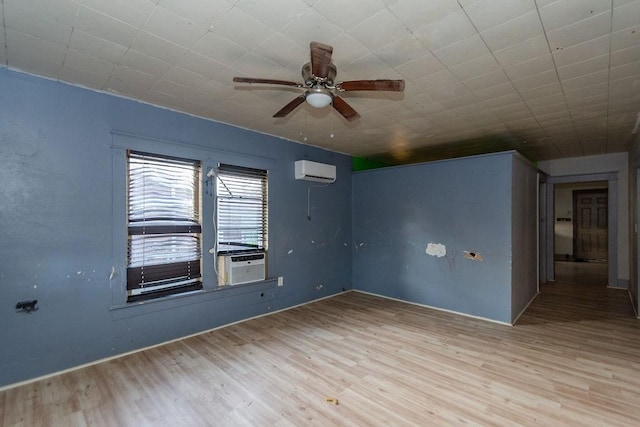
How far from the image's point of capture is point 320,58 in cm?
175

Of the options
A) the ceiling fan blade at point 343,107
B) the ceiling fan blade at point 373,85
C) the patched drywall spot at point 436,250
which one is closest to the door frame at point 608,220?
the patched drywall spot at point 436,250

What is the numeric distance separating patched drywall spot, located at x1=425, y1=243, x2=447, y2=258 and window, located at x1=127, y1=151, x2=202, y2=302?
11.0 ft

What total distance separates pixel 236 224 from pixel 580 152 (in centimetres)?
625

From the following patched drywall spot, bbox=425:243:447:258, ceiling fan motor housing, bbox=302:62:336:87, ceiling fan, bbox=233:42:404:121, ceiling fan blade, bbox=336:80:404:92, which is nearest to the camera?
ceiling fan, bbox=233:42:404:121

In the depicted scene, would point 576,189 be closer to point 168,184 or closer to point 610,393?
point 610,393

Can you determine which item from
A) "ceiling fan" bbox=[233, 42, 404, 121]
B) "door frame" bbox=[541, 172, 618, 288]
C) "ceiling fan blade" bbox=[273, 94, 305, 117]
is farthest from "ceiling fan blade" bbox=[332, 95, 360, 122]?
"door frame" bbox=[541, 172, 618, 288]

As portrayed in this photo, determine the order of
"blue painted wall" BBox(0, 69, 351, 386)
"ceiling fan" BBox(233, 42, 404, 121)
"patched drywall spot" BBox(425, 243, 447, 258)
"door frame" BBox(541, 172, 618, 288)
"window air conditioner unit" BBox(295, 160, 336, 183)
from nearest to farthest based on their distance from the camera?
1. "ceiling fan" BBox(233, 42, 404, 121)
2. "blue painted wall" BBox(0, 69, 351, 386)
3. "patched drywall spot" BBox(425, 243, 447, 258)
4. "window air conditioner unit" BBox(295, 160, 336, 183)
5. "door frame" BBox(541, 172, 618, 288)

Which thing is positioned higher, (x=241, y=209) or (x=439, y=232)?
(x=241, y=209)

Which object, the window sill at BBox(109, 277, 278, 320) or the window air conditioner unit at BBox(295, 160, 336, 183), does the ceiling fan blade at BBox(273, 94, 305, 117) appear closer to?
the window air conditioner unit at BBox(295, 160, 336, 183)

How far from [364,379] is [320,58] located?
2.52 meters

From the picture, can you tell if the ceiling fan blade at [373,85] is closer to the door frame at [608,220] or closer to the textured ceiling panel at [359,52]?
the textured ceiling panel at [359,52]

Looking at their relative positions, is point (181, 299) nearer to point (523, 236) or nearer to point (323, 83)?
point (323, 83)

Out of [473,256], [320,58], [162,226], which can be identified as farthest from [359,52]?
[473,256]

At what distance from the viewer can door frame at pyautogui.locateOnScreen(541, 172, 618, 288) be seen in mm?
5328
